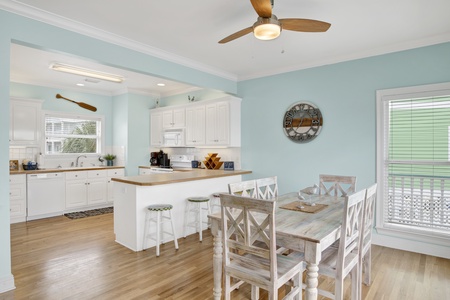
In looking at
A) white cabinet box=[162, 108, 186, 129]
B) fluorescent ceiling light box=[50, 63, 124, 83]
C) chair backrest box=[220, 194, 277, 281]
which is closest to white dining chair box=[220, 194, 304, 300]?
chair backrest box=[220, 194, 277, 281]

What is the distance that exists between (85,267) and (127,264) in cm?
44

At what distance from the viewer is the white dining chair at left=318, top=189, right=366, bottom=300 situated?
6.22 ft

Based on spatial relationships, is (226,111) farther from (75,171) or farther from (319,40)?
(75,171)

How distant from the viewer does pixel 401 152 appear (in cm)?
354

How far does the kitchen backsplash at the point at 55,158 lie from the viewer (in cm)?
520

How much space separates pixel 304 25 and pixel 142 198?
2.74 metres

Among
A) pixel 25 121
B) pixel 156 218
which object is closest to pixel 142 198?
pixel 156 218

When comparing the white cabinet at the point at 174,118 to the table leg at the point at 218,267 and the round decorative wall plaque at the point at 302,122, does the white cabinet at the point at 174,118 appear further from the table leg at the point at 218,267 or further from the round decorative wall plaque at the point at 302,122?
the table leg at the point at 218,267

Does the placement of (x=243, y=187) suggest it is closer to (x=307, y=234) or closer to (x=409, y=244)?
(x=307, y=234)

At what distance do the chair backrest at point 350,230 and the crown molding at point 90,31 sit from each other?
3.07 meters

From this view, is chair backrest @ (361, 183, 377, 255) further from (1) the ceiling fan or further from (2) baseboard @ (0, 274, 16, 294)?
(2) baseboard @ (0, 274, 16, 294)

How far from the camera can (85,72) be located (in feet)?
15.5

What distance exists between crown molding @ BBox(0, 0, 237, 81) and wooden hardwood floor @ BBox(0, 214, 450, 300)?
2.62 metres

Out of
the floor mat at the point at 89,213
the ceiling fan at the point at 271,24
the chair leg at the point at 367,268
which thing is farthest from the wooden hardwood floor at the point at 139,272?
the ceiling fan at the point at 271,24
